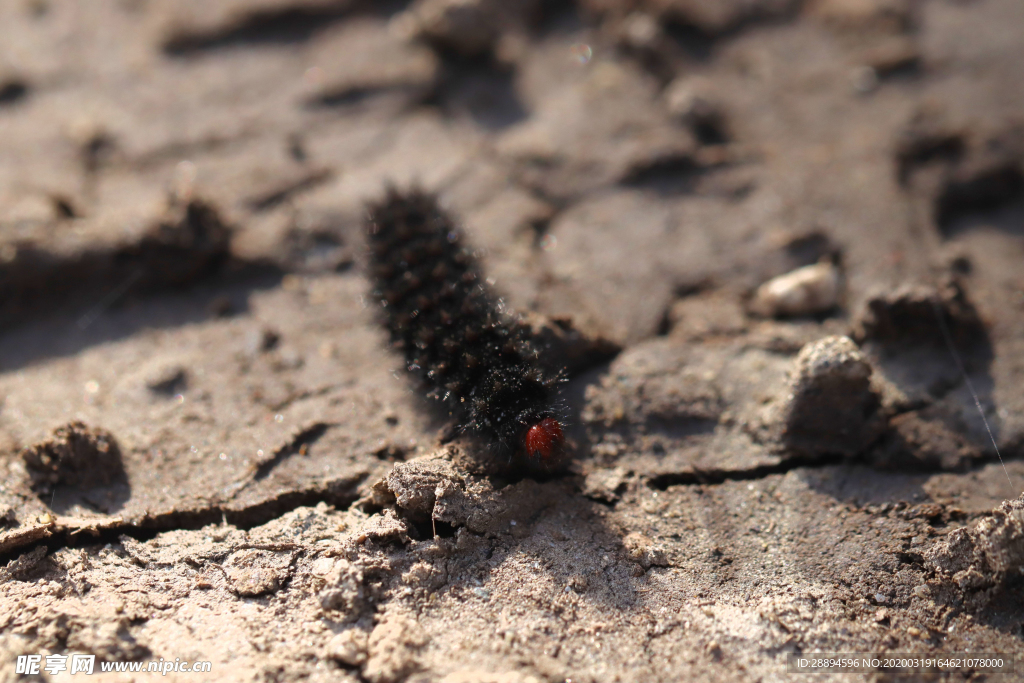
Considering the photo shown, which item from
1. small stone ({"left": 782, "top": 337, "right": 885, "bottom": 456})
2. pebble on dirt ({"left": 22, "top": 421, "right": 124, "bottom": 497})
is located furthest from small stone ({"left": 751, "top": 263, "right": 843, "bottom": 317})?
pebble on dirt ({"left": 22, "top": 421, "right": 124, "bottom": 497})

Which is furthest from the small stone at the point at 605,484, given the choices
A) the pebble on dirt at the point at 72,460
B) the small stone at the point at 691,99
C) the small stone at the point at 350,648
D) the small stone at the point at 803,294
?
the small stone at the point at 691,99

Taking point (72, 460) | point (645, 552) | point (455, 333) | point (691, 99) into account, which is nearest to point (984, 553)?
point (645, 552)

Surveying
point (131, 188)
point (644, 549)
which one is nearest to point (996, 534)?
point (644, 549)

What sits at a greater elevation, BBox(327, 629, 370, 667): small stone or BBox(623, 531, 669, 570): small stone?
BBox(327, 629, 370, 667): small stone

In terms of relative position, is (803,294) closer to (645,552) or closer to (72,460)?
(645,552)

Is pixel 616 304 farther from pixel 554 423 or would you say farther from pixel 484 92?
pixel 484 92

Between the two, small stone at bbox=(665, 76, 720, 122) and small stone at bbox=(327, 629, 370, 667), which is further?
small stone at bbox=(665, 76, 720, 122)

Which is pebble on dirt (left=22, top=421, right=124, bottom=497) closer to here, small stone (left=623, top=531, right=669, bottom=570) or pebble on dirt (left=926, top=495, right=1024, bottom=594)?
small stone (left=623, top=531, right=669, bottom=570)

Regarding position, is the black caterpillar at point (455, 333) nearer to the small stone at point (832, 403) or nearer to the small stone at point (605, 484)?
the small stone at point (605, 484)
